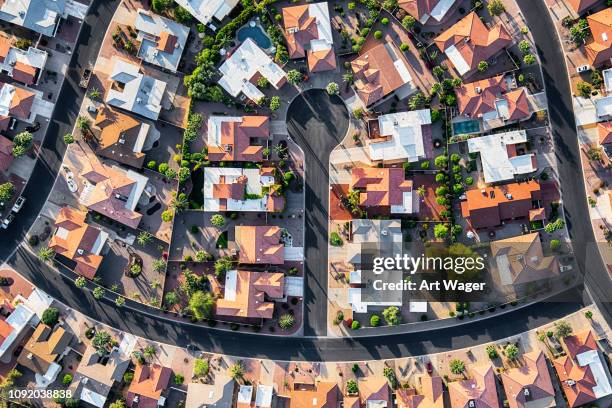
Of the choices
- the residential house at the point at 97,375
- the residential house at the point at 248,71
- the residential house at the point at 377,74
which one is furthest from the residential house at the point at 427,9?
the residential house at the point at 97,375

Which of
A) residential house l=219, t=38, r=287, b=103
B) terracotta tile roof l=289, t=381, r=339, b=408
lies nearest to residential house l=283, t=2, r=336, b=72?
residential house l=219, t=38, r=287, b=103

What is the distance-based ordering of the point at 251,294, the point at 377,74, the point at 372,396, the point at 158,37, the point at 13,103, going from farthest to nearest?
the point at 158,37
the point at 13,103
the point at 377,74
the point at 251,294
the point at 372,396

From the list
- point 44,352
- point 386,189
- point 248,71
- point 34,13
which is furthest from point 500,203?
point 34,13

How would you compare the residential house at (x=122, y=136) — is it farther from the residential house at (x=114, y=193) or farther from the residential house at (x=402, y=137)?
the residential house at (x=402, y=137)

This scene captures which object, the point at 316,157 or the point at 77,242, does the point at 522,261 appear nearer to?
the point at 316,157

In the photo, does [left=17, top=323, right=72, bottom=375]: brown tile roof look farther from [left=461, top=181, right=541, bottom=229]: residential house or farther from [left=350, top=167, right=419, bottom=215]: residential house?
[left=461, top=181, right=541, bottom=229]: residential house

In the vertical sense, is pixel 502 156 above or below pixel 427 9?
below
